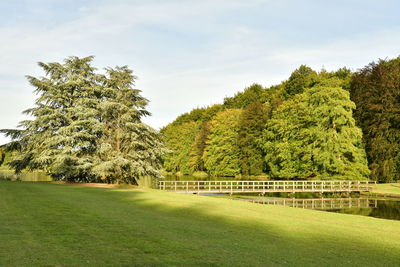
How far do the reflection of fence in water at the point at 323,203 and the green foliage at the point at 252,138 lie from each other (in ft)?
→ 103

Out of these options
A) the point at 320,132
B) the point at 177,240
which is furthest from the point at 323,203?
the point at 177,240

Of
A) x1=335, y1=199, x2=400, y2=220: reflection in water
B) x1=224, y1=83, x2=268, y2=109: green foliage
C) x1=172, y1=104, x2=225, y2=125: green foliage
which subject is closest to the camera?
x1=335, y1=199, x2=400, y2=220: reflection in water

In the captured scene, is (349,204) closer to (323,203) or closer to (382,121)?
(323,203)

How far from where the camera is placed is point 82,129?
34531mm

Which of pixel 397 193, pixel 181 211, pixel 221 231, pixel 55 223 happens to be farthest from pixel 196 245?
pixel 397 193

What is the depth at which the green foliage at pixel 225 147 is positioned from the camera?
237 ft

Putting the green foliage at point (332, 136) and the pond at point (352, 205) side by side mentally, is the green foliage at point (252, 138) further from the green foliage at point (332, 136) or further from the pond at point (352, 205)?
the pond at point (352, 205)

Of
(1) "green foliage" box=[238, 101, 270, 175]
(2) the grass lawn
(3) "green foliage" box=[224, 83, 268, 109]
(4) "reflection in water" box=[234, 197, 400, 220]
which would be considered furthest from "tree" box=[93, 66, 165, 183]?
(3) "green foliage" box=[224, 83, 268, 109]

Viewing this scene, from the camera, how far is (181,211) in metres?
15.6

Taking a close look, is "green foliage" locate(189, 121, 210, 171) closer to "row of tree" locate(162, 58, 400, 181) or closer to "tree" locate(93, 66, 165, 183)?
"row of tree" locate(162, 58, 400, 181)

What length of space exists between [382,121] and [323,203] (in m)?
18.8

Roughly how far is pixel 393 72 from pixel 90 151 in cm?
3696

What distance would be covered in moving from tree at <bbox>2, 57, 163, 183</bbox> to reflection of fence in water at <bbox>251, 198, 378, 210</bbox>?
1077 cm

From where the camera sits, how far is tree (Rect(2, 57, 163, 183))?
32344 millimetres
